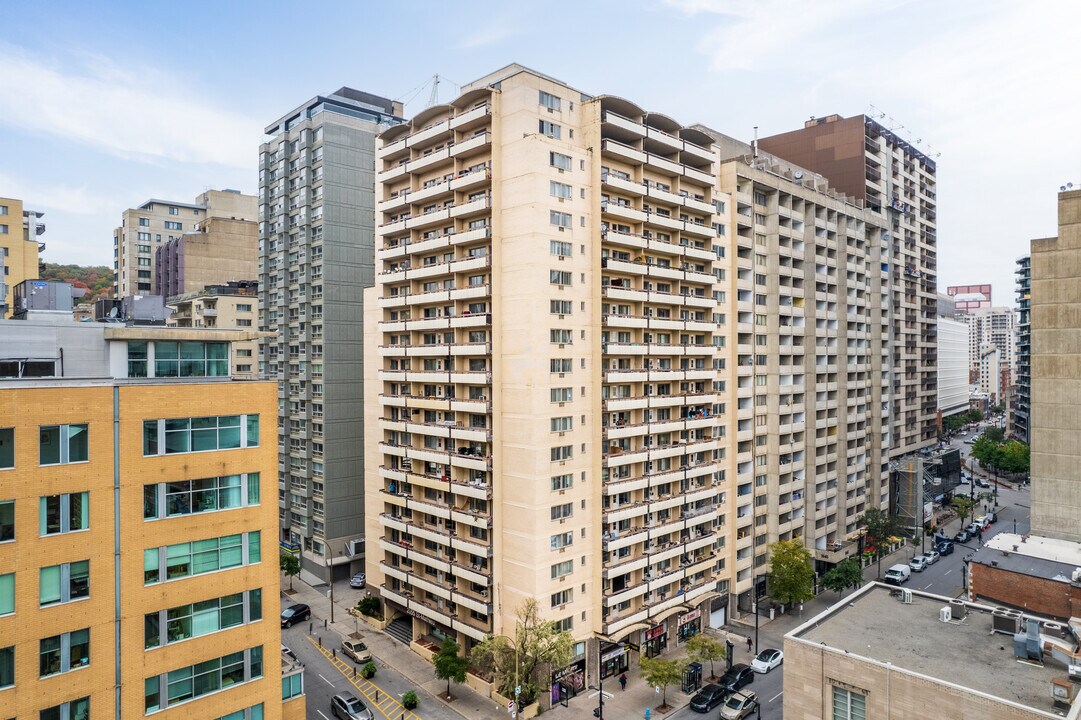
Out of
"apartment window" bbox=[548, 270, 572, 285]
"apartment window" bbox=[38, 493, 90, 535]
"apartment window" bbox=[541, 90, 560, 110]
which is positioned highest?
"apartment window" bbox=[541, 90, 560, 110]

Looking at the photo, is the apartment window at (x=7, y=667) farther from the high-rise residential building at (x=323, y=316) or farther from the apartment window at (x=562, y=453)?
the high-rise residential building at (x=323, y=316)

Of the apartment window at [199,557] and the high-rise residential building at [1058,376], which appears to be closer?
the apartment window at [199,557]

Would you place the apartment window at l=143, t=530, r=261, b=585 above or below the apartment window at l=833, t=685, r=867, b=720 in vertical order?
above

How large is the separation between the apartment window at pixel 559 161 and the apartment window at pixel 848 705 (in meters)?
41.3

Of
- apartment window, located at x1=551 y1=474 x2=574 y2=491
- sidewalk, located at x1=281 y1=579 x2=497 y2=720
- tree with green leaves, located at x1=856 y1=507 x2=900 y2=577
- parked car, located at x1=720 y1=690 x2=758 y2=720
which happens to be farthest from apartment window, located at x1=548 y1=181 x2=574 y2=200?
tree with green leaves, located at x1=856 y1=507 x2=900 y2=577

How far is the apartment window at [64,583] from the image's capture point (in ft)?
85.3

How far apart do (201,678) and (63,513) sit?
10094 mm

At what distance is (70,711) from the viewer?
26.3 metres

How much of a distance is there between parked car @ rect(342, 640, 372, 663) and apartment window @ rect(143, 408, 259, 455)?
32.9 meters

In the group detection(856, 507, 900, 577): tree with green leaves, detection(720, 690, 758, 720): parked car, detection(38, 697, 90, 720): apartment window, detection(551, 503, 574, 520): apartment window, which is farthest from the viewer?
detection(856, 507, 900, 577): tree with green leaves

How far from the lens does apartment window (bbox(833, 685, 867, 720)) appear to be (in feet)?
105

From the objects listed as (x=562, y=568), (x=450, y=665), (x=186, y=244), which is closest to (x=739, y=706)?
(x=562, y=568)

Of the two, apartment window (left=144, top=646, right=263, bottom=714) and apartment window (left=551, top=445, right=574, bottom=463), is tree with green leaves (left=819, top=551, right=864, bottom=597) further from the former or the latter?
apartment window (left=144, top=646, right=263, bottom=714)

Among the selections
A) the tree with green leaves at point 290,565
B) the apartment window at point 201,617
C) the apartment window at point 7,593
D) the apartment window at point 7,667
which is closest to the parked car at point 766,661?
the apartment window at point 201,617
